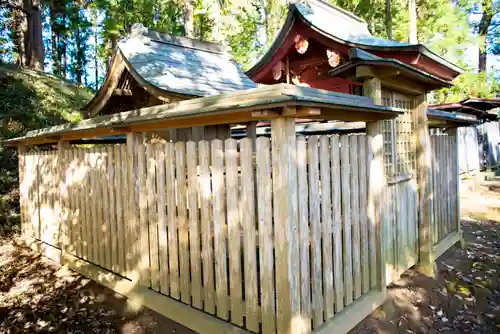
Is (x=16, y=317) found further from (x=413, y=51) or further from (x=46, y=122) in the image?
(x=46, y=122)

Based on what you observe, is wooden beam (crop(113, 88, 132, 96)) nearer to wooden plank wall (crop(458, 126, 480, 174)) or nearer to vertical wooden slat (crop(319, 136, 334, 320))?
vertical wooden slat (crop(319, 136, 334, 320))

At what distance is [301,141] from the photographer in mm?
2852

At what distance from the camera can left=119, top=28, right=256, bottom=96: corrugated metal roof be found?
17.9 ft

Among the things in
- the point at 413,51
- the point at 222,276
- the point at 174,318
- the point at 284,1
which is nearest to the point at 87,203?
the point at 174,318

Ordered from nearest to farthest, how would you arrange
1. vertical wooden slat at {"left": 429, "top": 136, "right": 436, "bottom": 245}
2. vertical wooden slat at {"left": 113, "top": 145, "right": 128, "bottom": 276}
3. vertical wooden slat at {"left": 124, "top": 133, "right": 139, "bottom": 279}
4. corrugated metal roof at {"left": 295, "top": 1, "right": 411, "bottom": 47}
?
vertical wooden slat at {"left": 124, "top": 133, "right": 139, "bottom": 279}, vertical wooden slat at {"left": 113, "top": 145, "right": 128, "bottom": 276}, vertical wooden slat at {"left": 429, "top": 136, "right": 436, "bottom": 245}, corrugated metal roof at {"left": 295, "top": 1, "right": 411, "bottom": 47}

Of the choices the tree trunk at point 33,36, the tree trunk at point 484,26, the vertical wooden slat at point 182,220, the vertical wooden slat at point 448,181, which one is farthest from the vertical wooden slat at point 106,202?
the tree trunk at point 484,26

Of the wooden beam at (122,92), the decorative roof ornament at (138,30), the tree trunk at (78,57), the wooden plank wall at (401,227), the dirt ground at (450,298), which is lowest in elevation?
the dirt ground at (450,298)

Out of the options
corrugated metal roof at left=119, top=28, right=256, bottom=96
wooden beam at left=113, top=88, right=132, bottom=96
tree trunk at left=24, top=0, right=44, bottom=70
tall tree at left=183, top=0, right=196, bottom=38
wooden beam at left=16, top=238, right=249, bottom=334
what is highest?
tree trunk at left=24, top=0, right=44, bottom=70

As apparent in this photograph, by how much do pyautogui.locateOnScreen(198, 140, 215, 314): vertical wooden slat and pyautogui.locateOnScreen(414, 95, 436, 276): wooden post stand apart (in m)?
3.37

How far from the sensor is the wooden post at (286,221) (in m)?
2.68

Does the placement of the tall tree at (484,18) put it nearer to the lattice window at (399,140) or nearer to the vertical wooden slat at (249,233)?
the lattice window at (399,140)

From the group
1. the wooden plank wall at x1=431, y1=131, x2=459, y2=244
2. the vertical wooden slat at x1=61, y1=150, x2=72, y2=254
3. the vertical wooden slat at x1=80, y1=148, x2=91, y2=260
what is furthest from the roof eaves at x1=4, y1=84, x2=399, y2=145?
the wooden plank wall at x1=431, y1=131, x2=459, y2=244

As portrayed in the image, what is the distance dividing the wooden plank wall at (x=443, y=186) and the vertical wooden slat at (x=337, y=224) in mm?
2941

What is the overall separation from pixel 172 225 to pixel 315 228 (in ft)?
5.27
